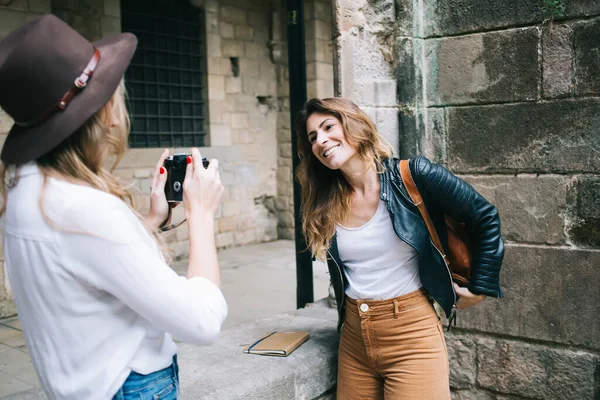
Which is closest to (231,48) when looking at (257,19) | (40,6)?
(257,19)

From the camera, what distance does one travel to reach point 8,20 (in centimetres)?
615

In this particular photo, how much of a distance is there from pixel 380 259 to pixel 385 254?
3 cm

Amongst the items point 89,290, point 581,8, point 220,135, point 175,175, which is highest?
point 581,8

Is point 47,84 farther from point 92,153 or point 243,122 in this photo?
point 243,122

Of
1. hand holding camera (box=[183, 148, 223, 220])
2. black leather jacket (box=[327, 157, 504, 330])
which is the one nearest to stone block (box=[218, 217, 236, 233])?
black leather jacket (box=[327, 157, 504, 330])

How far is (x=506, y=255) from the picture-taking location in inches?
117

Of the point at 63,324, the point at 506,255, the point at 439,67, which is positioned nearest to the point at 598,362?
the point at 506,255

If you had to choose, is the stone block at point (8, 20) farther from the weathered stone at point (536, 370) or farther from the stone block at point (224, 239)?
the weathered stone at point (536, 370)

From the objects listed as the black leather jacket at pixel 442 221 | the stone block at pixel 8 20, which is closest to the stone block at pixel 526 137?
the black leather jacket at pixel 442 221

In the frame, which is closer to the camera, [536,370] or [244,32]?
[536,370]

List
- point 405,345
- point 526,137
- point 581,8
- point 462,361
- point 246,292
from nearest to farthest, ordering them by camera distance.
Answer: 1. point 405,345
2. point 581,8
3. point 526,137
4. point 462,361
5. point 246,292

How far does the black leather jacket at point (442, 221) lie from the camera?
2.17 meters

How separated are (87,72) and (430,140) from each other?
2.18 metres

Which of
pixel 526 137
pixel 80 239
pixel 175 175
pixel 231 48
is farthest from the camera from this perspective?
pixel 231 48
